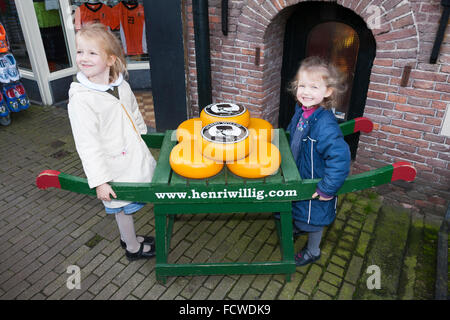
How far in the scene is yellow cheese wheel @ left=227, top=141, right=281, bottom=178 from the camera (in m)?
2.49

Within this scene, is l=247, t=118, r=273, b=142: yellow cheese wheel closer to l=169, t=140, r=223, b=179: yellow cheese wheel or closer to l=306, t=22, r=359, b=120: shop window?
l=169, t=140, r=223, b=179: yellow cheese wheel

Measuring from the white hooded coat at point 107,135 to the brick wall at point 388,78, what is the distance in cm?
174

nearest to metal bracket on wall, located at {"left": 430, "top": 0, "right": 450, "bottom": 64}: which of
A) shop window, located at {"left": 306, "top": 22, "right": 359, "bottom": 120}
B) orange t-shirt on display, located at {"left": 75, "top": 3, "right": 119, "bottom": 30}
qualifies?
shop window, located at {"left": 306, "top": 22, "right": 359, "bottom": 120}

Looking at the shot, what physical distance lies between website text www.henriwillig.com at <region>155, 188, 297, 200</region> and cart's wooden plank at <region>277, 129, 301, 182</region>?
0.10 metres

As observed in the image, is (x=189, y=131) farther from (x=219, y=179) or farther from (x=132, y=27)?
(x=132, y=27)

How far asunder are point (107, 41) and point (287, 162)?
5.22 feet

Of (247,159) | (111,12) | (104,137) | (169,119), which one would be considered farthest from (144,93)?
(247,159)

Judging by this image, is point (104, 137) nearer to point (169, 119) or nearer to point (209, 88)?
point (209, 88)

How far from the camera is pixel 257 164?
8.13 ft

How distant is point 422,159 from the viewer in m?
3.80

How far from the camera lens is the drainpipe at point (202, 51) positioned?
4.16 meters

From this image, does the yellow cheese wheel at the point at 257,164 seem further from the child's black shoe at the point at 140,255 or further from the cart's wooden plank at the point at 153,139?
the child's black shoe at the point at 140,255

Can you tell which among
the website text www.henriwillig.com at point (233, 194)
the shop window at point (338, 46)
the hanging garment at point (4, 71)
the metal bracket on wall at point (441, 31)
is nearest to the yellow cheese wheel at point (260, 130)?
the website text www.henriwillig.com at point (233, 194)
